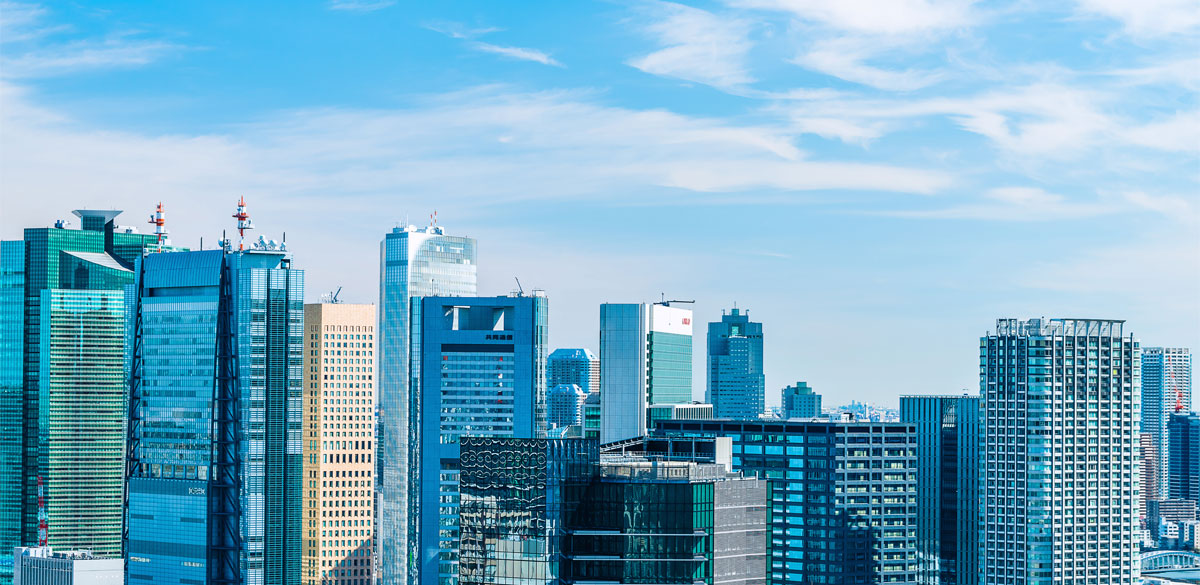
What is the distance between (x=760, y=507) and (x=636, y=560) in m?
13.9

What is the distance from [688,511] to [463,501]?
18.5m

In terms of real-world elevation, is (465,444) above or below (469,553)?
above

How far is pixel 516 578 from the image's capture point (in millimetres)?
126438

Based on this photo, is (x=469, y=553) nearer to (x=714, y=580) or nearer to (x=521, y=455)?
(x=521, y=455)

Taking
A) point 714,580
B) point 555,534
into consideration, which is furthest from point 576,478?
point 714,580

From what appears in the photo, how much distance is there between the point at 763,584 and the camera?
133625mm

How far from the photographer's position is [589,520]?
127 metres

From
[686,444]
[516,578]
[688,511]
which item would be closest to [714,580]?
[688,511]

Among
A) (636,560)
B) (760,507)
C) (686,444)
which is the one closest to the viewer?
(636,560)

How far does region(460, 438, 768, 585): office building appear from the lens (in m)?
126

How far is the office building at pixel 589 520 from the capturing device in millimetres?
125562

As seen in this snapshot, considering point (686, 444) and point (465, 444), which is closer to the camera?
point (465, 444)

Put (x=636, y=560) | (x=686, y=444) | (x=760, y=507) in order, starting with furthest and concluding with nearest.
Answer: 1. (x=686, y=444)
2. (x=760, y=507)
3. (x=636, y=560)

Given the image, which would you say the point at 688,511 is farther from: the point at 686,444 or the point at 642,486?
the point at 686,444
